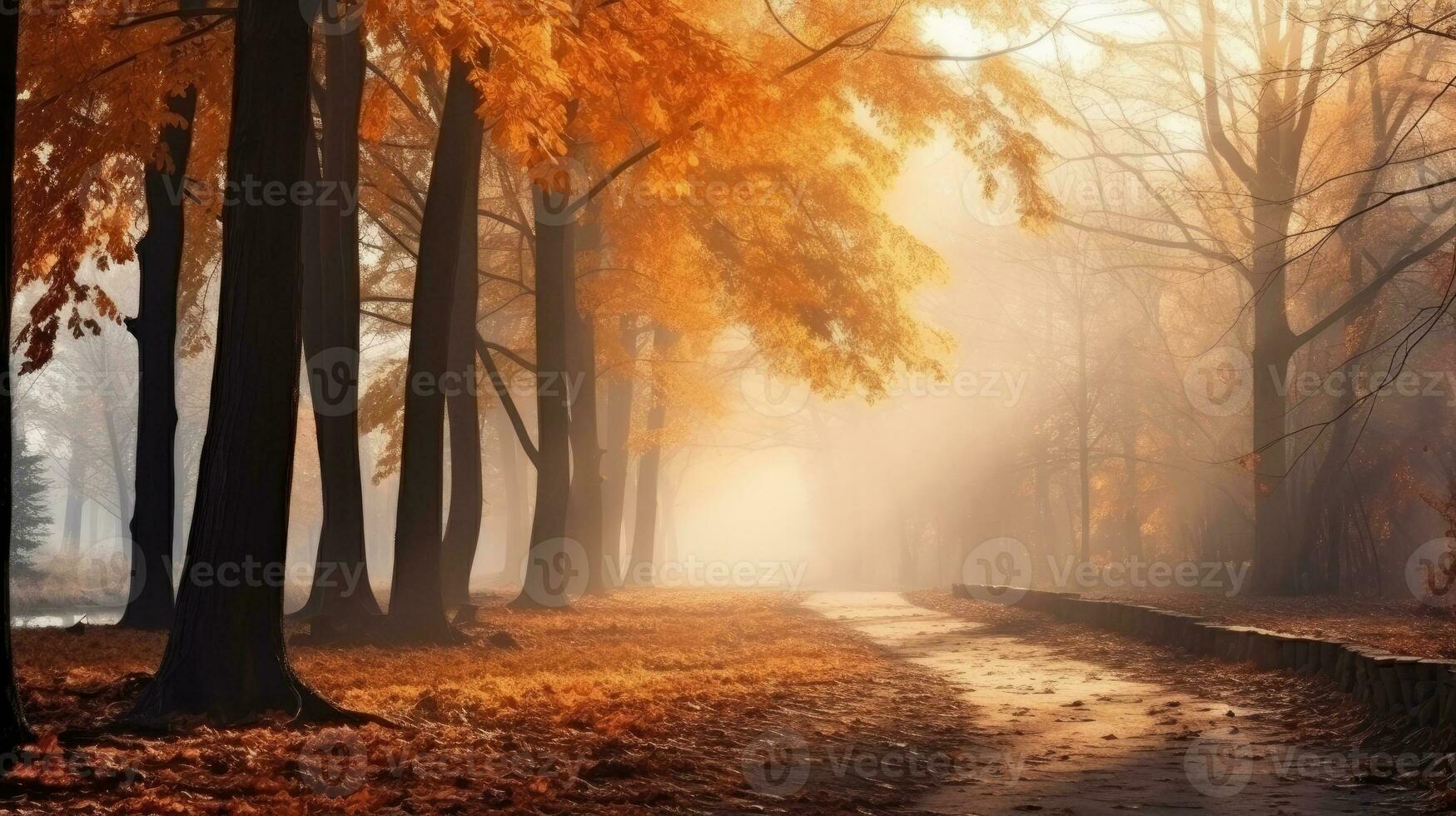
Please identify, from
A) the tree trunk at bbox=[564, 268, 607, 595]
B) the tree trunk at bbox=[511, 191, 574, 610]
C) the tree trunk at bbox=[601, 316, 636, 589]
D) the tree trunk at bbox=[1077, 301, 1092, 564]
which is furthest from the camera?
the tree trunk at bbox=[1077, 301, 1092, 564]

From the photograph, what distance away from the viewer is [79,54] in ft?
36.4

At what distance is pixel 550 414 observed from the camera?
1783 cm

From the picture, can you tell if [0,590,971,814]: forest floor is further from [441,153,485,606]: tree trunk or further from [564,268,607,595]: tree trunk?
[564,268,607,595]: tree trunk

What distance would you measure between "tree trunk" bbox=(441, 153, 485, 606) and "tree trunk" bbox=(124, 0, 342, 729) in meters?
10.1

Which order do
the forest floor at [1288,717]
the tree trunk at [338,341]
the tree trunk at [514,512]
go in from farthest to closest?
the tree trunk at [514,512] < the tree trunk at [338,341] < the forest floor at [1288,717]

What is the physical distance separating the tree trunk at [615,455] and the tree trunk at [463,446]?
8536mm

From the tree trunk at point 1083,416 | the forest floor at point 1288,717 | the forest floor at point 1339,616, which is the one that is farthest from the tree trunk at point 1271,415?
the tree trunk at point 1083,416

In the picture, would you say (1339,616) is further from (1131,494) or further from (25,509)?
(25,509)

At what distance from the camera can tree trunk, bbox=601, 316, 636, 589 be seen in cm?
2872

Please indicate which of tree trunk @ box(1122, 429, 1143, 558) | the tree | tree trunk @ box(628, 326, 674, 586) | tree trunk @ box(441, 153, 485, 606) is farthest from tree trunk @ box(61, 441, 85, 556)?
tree trunk @ box(1122, 429, 1143, 558)

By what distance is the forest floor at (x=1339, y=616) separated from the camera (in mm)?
11578

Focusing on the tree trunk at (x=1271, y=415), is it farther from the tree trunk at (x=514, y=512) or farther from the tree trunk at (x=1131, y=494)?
the tree trunk at (x=514, y=512)

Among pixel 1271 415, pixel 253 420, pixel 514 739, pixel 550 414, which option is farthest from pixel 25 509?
pixel 514 739

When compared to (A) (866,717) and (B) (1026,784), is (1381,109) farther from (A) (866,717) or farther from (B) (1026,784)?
(B) (1026,784)
